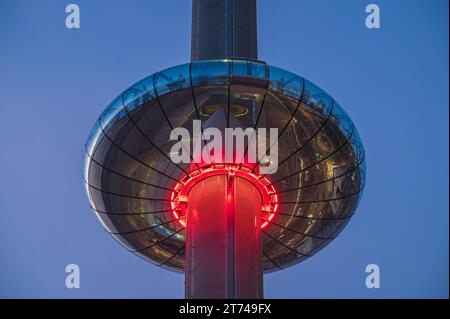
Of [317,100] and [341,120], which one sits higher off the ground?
[317,100]

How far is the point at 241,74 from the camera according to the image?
22.1 metres

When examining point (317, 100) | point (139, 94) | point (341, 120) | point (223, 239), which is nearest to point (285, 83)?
point (317, 100)

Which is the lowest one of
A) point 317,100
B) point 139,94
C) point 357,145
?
point 357,145

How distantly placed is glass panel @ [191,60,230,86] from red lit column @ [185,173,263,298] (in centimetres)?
253

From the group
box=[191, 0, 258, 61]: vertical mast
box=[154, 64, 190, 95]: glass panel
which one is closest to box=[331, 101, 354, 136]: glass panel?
box=[154, 64, 190, 95]: glass panel

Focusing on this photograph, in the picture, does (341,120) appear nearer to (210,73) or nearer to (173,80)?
(210,73)

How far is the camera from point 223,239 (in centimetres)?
2183

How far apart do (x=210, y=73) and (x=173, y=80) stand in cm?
95

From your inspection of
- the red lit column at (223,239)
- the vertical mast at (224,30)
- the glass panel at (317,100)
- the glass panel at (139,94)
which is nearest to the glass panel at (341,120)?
the glass panel at (317,100)

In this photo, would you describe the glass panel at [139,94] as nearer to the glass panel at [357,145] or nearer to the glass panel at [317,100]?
the glass panel at [317,100]

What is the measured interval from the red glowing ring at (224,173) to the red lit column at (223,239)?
0.50 feet

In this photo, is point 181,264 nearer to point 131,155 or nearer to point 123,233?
point 123,233

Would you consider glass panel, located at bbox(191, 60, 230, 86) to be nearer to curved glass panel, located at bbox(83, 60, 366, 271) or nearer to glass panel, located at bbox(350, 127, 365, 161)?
curved glass panel, located at bbox(83, 60, 366, 271)

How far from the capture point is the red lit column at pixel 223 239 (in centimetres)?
2133
